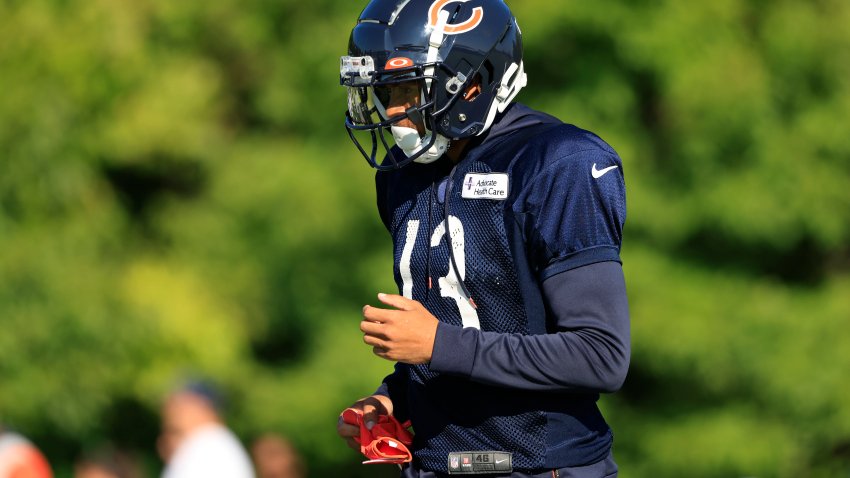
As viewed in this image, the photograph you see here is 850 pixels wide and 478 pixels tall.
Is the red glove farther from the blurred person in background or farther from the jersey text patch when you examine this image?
the blurred person in background

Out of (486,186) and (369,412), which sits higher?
(486,186)

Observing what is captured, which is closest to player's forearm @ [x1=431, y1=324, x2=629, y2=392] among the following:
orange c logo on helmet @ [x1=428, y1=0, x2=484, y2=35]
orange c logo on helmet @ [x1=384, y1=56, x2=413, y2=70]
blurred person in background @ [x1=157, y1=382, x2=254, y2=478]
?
orange c logo on helmet @ [x1=384, y1=56, x2=413, y2=70]

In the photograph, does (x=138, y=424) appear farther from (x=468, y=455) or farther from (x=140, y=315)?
(x=468, y=455)

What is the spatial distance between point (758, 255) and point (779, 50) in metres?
1.83

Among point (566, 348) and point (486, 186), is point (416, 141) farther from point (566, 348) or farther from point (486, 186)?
point (566, 348)

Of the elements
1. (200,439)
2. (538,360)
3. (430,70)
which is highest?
(430,70)

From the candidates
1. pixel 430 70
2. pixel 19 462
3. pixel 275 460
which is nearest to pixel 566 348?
pixel 430 70

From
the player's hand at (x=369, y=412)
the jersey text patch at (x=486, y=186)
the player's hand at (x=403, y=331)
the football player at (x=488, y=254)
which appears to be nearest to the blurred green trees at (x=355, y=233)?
the player's hand at (x=369, y=412)

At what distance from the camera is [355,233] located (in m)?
11.1

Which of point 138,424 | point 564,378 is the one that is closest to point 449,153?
point 564,378

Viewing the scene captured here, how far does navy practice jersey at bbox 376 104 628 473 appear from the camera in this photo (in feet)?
8.91

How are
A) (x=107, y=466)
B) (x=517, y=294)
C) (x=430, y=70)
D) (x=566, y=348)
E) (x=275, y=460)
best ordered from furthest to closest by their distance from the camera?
1. (x=107, y=466)
2. (x=275, y=460)
3. (x=430, y=70)
4. (x=517, y=294)
5. (x=566, y=348)

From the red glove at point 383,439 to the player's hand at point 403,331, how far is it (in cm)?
42

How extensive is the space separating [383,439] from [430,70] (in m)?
0.93
